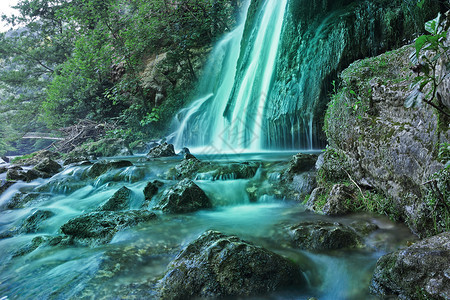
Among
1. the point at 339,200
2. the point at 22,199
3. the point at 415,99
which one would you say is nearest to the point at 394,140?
the point at 339,200

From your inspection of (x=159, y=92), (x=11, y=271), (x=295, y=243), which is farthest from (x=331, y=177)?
(x=159, y=92)

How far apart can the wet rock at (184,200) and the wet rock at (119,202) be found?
0.80 m

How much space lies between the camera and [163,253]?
299cm

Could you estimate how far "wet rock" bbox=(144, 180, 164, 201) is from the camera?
518 cm

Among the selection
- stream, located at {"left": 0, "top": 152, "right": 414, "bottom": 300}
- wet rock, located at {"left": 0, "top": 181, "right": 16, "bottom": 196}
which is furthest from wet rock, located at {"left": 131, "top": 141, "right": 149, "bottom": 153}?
stream, located at {"left": 0, "top": 152, "right": 414, "bottom": 300}

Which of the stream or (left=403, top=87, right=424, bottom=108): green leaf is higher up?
(left=403, top=87, right=424, bottom=108): green leaf

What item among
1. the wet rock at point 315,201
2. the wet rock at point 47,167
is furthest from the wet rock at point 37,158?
the wet rock at point 315,201

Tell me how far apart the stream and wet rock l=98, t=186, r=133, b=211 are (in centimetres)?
13

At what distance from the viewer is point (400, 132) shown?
122 inches

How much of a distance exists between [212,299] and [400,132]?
2742mm

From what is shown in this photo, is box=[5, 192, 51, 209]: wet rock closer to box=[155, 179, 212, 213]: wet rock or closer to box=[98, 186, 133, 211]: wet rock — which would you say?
box=[98, 186, 133, 211]: wet rock

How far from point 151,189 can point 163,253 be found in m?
2.45

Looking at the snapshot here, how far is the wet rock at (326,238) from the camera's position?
282cm

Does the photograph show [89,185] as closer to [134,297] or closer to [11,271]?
[11,271]
